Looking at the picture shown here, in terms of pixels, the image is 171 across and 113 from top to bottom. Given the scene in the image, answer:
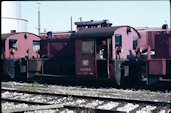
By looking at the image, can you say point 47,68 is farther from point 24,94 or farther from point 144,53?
point 144,53

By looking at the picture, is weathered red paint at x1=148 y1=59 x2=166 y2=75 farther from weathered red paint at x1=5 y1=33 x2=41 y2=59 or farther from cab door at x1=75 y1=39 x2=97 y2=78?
weathered red paint at x1=5 y1=33 x2=41 y2=59

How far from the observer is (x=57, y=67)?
580 inches

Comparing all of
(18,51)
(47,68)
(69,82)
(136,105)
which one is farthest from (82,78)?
(18,51)

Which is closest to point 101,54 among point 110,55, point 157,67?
point 110,55

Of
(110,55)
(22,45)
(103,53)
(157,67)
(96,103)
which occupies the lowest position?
(96,103)

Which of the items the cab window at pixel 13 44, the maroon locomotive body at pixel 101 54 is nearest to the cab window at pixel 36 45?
the cab window at pixel 13 44

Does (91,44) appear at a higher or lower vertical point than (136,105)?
higher

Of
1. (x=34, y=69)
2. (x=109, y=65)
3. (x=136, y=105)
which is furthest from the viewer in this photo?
(x=34, y=69)

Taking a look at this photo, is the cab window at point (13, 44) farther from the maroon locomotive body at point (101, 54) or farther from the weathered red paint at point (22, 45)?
the maroon locomotive body at point (101, 54)

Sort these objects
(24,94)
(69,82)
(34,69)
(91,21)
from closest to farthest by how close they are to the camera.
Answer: (24,94) < (69,82) < (34,69) < (91,21)

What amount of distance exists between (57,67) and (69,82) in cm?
130

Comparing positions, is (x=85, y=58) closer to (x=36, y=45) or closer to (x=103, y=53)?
(x=103, y=53)

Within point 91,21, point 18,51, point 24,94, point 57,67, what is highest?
point 91,21

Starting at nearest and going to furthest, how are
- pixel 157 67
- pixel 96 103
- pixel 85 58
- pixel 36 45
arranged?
pixel 96 103, pixel 157 67, pixel 85 58, pixel 36 45
